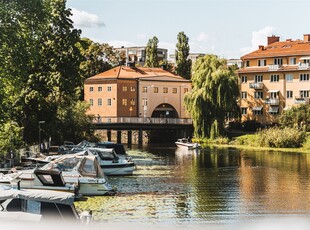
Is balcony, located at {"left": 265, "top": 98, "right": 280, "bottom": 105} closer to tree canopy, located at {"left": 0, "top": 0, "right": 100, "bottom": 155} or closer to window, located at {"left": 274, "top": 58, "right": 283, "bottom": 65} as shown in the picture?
window, located at {"left": 274, "top": 58, "right": 283, "bottom": 65}

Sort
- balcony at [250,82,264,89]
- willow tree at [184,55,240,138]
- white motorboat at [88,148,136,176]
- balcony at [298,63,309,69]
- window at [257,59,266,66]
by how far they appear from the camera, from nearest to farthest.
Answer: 1. white motorboat at [88,148,136,176]
2. willow tree at [184,55,240,138]
3. balcony at [298,63,309,69]
4. balcony at [250,82,264,89]
5. window at [257,59,266,66]

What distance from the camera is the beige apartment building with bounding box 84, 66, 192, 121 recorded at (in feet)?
337

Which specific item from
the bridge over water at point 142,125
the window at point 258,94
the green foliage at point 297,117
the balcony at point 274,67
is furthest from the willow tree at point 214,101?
the window at point 258,94

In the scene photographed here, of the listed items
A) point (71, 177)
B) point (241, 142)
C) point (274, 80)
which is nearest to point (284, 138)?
point (241, 142)

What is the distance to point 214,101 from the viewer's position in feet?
282

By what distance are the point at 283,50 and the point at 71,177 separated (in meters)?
70.3

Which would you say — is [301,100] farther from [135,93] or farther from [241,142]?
[135,93]

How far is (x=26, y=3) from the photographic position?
37344 millimetres

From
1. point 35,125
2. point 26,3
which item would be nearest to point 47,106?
point 35,125

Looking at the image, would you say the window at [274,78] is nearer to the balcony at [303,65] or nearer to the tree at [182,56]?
the balcony at [303,65]

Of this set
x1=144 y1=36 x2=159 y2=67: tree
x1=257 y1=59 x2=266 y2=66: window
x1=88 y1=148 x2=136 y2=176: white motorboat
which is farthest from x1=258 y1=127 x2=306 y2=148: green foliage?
x1=144 y1=36 x2=159 y2=67: tree

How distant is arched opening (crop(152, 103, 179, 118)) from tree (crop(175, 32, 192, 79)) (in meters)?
8.81

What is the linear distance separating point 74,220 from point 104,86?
84538mm

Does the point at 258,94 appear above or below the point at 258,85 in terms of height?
below
